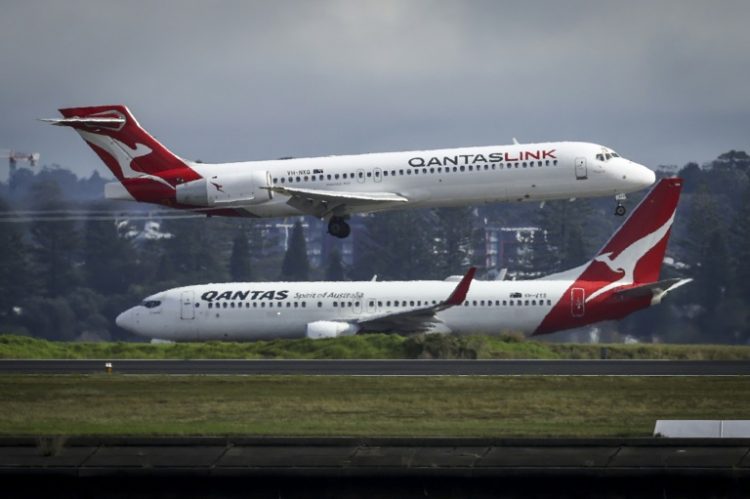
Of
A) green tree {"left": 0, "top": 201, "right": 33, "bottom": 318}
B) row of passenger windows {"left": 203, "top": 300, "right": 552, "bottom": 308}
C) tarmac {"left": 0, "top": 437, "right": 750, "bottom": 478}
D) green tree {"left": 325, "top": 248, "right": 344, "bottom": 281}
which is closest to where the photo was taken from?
tarmac {"left": 0, "top": 437, "right": 750, "bottom": 478}

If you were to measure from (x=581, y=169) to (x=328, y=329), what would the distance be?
1204cm

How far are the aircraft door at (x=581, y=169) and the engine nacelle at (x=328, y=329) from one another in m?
11.4

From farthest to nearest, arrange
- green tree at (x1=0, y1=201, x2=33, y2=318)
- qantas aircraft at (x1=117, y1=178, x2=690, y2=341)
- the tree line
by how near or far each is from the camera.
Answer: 1. green tree at (x1=0, y1=201, x2=33, y2=318)
2. the tree line
3. qantas aircraft at (x1=117, y1=178, x2=690, y2=341)

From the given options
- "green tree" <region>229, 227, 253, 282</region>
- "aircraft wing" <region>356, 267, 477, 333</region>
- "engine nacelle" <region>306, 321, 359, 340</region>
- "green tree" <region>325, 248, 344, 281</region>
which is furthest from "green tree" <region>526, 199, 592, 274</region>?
"engine nacelle" <region>306, 321, 359, 340</region>

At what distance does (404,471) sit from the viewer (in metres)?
29.9

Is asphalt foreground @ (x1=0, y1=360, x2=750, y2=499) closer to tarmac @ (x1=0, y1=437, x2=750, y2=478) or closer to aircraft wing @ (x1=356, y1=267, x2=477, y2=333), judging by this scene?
tarmac @ (x1=0, y1=437, x2=750, y2=478)

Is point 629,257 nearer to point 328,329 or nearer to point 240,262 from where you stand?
point 328,329

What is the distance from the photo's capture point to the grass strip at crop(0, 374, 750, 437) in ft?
120

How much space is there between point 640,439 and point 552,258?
275ft

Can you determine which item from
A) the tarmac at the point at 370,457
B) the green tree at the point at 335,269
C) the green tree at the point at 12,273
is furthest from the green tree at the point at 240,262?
the tarmac at the point at 370,457

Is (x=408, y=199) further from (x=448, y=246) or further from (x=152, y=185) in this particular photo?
(x=448, y=246)

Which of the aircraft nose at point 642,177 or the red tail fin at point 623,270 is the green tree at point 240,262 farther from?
the aircraft nose at point 642,177

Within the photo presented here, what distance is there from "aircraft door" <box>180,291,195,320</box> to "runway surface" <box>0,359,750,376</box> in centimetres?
1321

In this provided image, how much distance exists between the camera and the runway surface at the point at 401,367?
49156 mm
